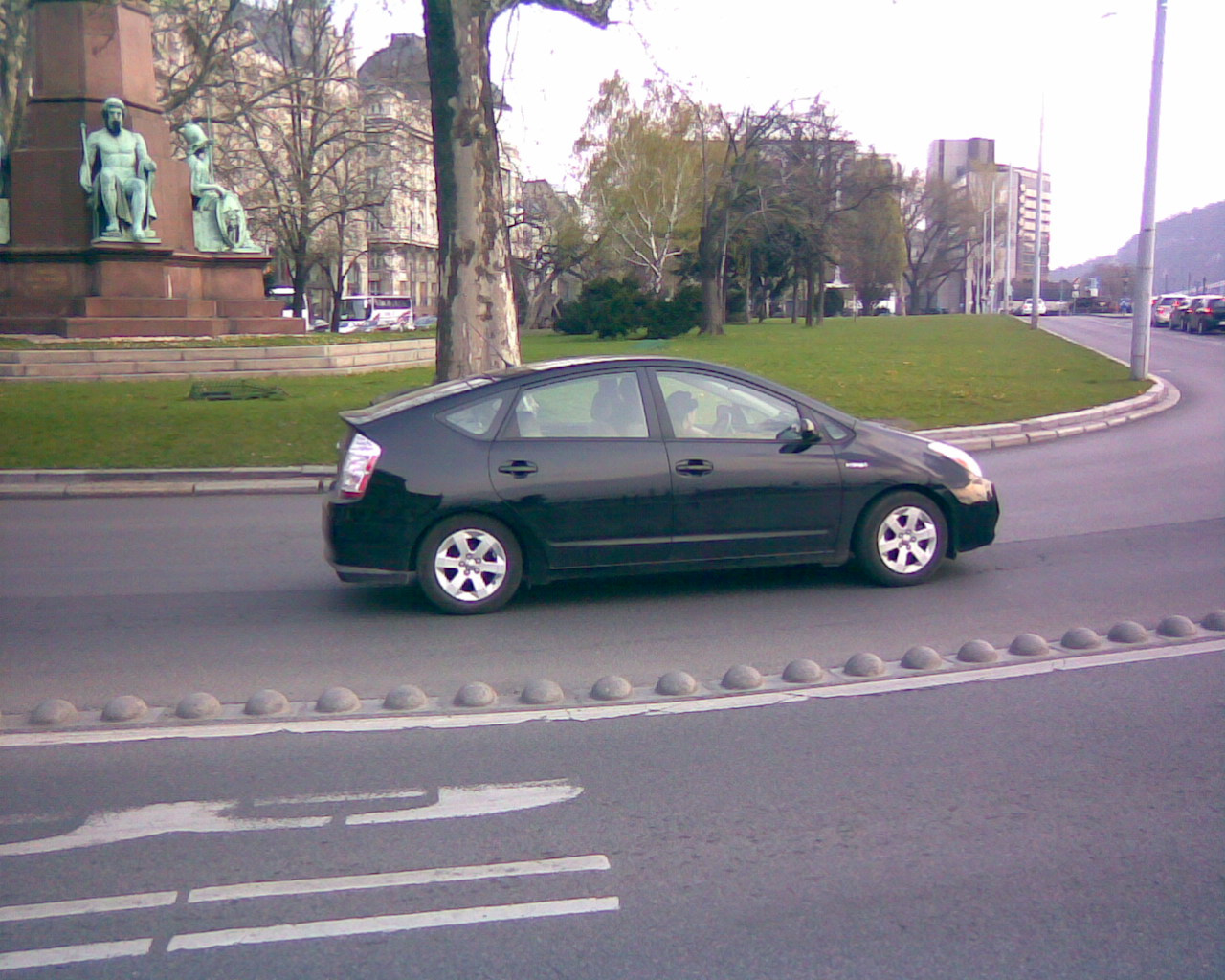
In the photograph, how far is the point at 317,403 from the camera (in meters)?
19.7

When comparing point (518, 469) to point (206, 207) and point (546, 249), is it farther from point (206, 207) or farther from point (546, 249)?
point (546, 249)

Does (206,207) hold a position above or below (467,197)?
above

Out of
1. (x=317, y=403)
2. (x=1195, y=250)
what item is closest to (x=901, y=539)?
(x=317, y=403)

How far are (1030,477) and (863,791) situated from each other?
9.42m

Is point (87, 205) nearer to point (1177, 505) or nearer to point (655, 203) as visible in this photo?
point (1177, 505)

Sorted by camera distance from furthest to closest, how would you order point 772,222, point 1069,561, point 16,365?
point 772,222 < point 16,365 < point 1069,561

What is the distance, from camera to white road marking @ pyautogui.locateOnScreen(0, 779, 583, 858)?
4.59 meters

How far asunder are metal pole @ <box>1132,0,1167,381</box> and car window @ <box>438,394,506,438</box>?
61.6 ft

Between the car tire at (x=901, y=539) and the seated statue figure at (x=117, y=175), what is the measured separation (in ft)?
72.8

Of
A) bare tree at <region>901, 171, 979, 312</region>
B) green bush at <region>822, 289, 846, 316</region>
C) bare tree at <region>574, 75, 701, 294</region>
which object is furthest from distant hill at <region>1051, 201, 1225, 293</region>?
bare tree at <region>574, 75, 701, 294</region>

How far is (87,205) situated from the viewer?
26.2 meters

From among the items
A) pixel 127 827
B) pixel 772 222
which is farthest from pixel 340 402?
pixel 772 222

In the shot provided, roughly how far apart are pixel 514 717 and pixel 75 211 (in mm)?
24239

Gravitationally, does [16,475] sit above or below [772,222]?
below
